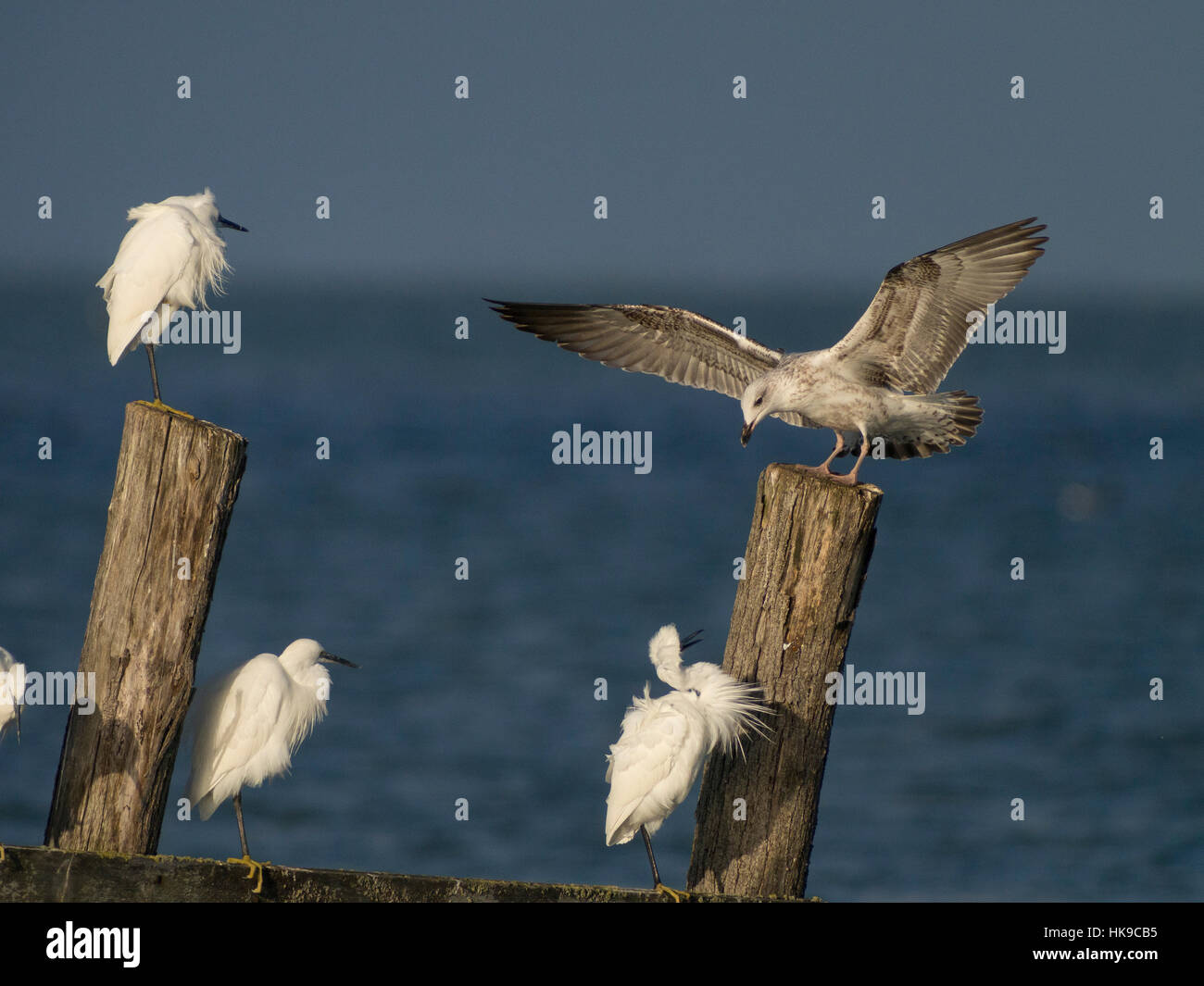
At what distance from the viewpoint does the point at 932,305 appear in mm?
8453

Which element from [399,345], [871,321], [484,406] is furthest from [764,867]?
[399,345]

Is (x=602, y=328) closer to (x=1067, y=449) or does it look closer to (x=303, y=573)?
(x=303, y=573)

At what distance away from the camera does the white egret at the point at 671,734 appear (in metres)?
5.69

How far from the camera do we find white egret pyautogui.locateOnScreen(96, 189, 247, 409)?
7406 mm

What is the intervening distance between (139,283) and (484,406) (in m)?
47.4

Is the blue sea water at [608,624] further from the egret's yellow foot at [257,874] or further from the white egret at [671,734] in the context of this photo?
the egret's yellow foot at [257,874]

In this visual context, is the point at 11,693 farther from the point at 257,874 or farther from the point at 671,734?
the point at 671,734

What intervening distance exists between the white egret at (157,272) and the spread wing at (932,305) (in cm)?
356

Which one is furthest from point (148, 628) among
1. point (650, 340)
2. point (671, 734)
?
point (650, 340)

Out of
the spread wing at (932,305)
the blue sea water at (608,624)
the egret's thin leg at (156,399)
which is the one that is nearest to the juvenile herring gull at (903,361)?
the spread wing at (932,305)

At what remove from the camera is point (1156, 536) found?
101 feet

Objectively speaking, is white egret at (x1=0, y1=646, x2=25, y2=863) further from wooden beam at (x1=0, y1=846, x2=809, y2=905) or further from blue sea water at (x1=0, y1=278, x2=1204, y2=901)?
blue sea water at (x1=0, y1=278, x2=1204, y2=901)

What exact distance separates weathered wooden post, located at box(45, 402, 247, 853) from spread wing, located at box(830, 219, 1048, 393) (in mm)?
4207

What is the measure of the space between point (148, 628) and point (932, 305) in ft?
16.2
